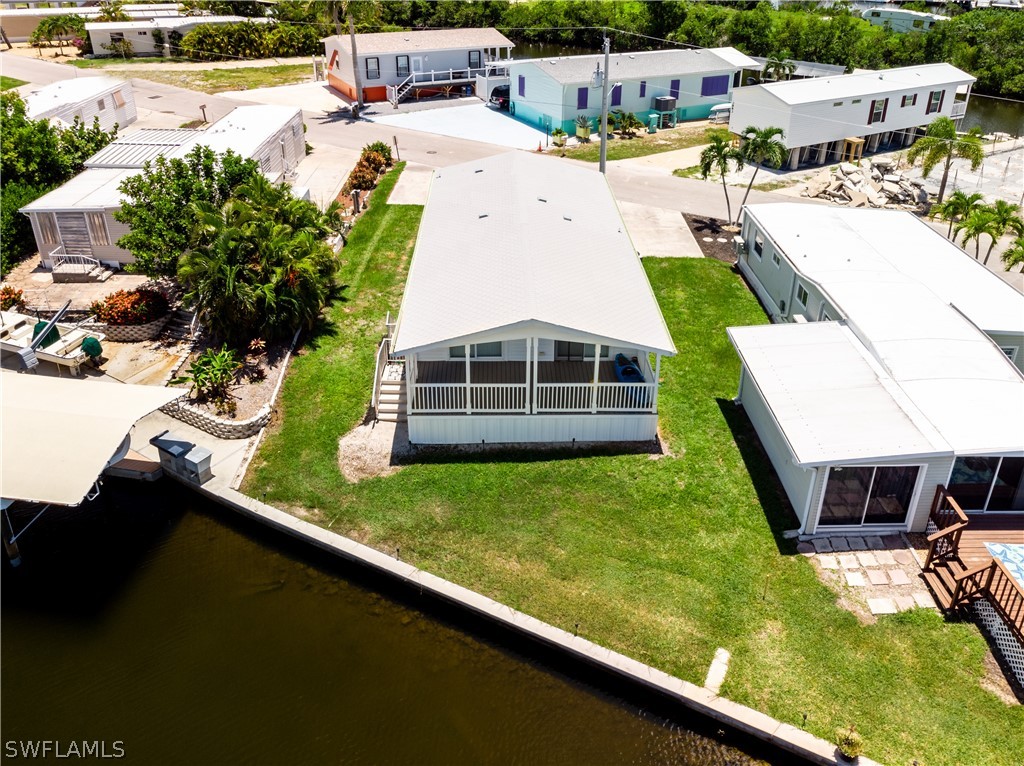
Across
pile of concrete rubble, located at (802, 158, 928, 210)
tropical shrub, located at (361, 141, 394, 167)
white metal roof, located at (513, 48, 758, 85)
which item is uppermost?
white metal roof, located at (513, 48, 758, 85)

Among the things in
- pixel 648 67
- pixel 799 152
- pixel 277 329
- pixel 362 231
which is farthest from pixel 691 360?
pixel 648 67

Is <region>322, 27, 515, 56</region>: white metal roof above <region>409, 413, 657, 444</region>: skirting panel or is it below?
above

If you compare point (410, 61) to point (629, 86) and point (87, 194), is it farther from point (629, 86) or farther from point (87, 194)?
point (87, 194)

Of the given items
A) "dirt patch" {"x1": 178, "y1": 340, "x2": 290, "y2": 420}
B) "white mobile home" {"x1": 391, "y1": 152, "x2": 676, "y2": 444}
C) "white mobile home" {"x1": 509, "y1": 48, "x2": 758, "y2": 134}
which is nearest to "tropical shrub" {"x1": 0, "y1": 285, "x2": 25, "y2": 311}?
Answer: "dirt patch" {"x1": 178, "y1": 340, "x2": 290, "y2": 420}

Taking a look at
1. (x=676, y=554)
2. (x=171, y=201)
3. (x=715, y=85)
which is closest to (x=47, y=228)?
(x=171, y=201)

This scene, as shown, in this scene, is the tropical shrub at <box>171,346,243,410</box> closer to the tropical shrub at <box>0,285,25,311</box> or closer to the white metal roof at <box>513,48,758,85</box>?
the tropical shrub at <box>0,285,25,311</box>

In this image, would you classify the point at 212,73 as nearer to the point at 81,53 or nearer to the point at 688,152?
the point at 81,53

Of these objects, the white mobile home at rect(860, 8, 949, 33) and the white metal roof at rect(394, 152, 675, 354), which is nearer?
the white metal roof at rect(394, 152, 675, 354)
